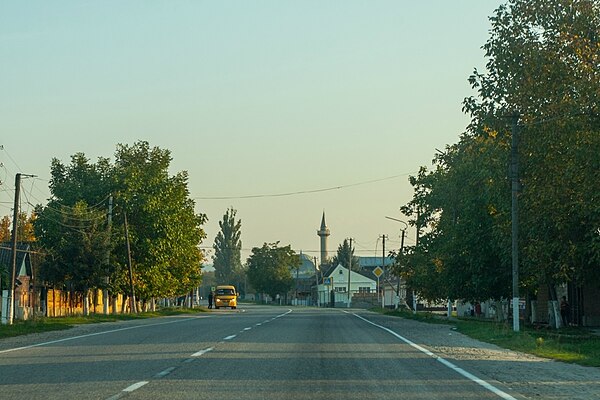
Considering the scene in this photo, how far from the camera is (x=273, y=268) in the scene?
560 feet

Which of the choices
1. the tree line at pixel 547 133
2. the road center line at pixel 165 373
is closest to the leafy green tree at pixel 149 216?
the tree line at pixel 547 133

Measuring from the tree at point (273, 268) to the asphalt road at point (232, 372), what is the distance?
145m

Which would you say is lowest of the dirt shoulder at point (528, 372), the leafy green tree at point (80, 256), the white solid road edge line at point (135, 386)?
the dirt shoulder at point (528, 372)

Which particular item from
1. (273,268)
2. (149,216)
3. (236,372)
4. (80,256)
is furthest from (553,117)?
(273,268)

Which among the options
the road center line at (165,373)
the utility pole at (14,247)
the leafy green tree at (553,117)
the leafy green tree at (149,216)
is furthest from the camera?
the leafy green tree at (149,216)

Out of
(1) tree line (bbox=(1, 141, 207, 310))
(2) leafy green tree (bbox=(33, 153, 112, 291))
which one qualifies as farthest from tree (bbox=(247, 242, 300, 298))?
(2) leafy green tree (bbox=(33, 153, 112, 291))

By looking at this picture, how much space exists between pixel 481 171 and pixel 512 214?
11.6ft

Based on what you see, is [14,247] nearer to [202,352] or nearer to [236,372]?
[202,352]

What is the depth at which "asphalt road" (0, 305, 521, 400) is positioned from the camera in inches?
519

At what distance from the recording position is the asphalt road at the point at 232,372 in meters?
13.2

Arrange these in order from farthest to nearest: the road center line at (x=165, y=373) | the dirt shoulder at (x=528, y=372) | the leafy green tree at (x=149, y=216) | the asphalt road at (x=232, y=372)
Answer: the leafy green tree at (x=149, y=216) → the road center line at (x=165, y=373) → the dirt shoulder at (x=528, y=372) → the asphalt road at (x=232, y=372)

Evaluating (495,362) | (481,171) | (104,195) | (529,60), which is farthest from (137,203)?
(495,362)

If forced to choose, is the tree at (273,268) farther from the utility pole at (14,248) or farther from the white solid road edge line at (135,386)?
the white solid road edge line at (135,386)

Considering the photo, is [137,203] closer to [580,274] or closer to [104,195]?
[104,195]
